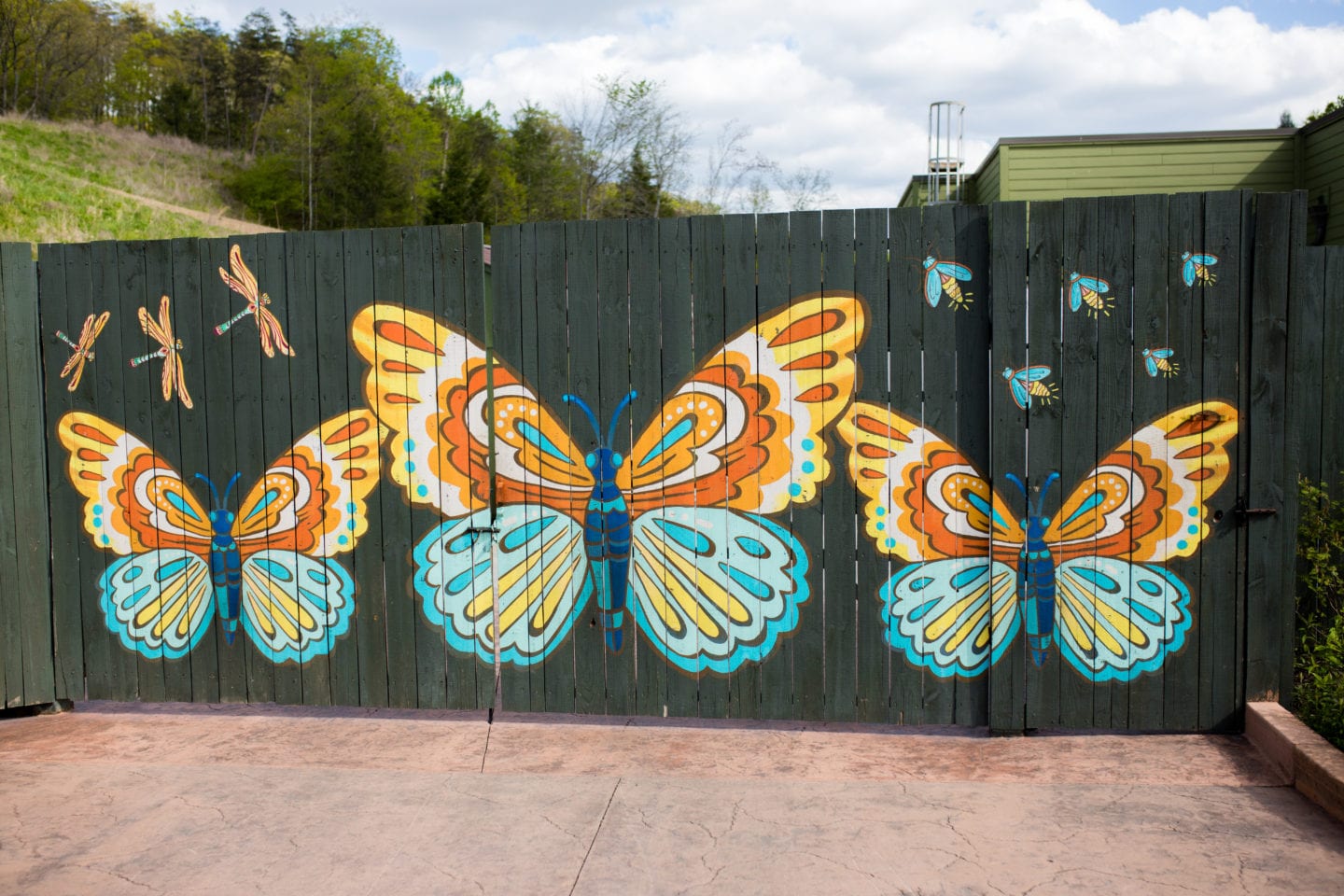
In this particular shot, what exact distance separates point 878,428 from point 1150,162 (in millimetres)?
10095

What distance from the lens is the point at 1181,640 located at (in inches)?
169

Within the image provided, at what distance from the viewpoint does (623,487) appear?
14.9 ft

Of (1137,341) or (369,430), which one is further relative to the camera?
(369,430)

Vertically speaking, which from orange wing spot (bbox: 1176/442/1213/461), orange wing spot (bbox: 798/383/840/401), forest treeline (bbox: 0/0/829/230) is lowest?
orange wing spot (bbox: 1176/442/1213/461)

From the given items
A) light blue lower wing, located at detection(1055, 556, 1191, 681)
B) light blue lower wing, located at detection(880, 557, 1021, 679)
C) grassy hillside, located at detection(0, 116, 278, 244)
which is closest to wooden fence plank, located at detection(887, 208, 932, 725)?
light blue lower wing, located at detection(880, 557, 1021, 679)

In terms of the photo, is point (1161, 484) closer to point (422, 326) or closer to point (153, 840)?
point (422, 326)

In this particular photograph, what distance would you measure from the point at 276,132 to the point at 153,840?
51.3 m

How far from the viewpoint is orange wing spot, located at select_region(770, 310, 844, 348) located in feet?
14.4

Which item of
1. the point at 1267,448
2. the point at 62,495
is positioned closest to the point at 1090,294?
the point at 1267,448

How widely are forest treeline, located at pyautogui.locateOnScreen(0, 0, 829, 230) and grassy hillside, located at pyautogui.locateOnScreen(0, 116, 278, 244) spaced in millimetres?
3073

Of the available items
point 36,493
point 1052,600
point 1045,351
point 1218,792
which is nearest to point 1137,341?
point 1045,351

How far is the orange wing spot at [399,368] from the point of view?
4688 mm

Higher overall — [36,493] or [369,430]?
[369,430]

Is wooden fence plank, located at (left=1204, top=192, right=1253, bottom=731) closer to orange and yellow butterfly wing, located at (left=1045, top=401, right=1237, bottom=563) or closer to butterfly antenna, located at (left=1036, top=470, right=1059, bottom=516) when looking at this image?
orange and yellow butterfly wing, located at (left=1045, top=401, right=1237, bottom=563)
